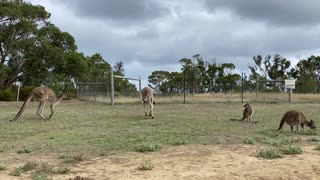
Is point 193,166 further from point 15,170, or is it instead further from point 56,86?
point 56,86

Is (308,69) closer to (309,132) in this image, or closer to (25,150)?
(309,132)

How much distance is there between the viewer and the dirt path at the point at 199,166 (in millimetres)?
7062

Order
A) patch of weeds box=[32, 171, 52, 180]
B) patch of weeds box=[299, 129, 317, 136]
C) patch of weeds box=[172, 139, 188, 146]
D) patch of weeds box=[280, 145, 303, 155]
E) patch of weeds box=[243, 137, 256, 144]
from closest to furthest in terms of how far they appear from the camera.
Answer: patch of weeds box=[32, 171, 52, 180] → patch of weeds box=[280, 145, 303, 155] → patch of weeds box=[172, 139, 188, 146] → patch of weeds box=[243, 137, 256, 144] → patch of weeds box=[299, 129, 317, 136]

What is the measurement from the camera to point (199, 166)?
7578 mm

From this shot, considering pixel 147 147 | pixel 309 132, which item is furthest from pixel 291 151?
pixel 309 132

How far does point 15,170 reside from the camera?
7.31m

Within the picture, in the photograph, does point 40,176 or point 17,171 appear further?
point 17,171

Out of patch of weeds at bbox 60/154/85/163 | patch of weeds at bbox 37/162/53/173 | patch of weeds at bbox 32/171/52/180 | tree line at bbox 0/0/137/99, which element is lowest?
patch of weeds at bbox 32/171/52/180

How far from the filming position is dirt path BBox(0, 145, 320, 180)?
23.2 ft

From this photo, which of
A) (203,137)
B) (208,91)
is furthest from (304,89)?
(203,137)

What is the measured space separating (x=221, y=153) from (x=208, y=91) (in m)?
26.9

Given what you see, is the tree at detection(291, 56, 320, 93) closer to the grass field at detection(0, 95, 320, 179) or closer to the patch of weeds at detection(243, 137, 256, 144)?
the grass field at detection(0, 95, 320, 179)

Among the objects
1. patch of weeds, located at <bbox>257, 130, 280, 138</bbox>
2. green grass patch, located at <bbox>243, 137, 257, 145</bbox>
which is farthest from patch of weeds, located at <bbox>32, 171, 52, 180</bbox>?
patch of weeds, located at <bbox>257, 130, 280, 138</bbox>

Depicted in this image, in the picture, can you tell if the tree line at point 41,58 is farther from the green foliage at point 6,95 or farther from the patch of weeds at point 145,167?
the patch of weeds at point 145,167
